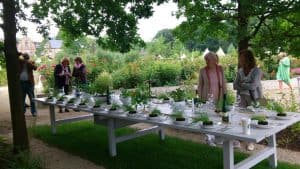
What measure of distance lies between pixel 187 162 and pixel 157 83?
8.06 meters

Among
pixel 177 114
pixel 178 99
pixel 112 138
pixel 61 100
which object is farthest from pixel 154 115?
pixel 61 100

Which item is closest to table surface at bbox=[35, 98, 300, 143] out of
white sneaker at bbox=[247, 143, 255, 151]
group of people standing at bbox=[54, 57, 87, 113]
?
white sneaker at bbox=[247, 143, 255, 151]

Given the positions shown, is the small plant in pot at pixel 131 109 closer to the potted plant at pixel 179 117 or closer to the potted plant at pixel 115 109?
the potted plant at pixel 115 109

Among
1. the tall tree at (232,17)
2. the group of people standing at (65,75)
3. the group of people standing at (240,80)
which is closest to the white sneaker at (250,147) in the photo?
the group of people standing at (240,80)

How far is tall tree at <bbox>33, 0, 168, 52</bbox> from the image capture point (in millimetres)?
4770

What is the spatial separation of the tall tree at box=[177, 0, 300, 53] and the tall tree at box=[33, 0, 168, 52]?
4.17 ft

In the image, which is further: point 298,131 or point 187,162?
point 298,131

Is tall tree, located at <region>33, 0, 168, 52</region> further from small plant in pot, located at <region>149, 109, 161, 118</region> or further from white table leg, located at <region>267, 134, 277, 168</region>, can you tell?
white table leg, located at <region>267, 134, 277, 168</region>

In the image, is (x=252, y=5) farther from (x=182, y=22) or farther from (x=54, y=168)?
(x=54, y=168)

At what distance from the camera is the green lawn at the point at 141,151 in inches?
183

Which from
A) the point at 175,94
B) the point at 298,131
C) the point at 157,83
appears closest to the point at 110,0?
the point at 175,94

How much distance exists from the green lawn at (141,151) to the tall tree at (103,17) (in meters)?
1.61

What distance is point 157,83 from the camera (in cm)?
1268

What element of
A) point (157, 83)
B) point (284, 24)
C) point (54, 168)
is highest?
point (284, 24)
